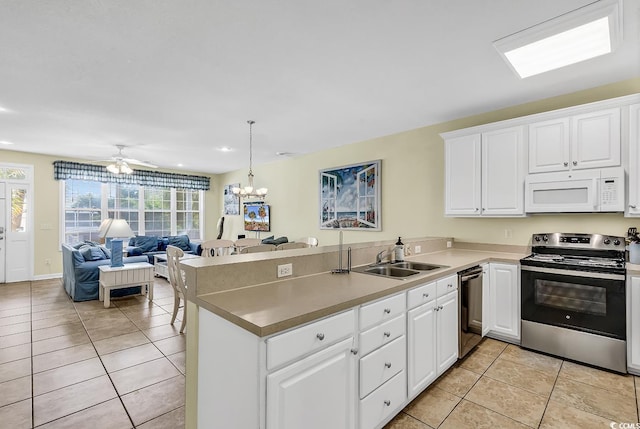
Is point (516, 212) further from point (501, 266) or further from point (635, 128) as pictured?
point (635, 128)

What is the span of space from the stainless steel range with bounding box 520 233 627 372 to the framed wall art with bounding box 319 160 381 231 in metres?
2.37

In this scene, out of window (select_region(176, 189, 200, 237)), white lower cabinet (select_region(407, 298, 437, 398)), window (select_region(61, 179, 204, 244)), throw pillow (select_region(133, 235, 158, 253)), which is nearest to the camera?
white lower cabinet (select_region(407, 298, 437, 398))

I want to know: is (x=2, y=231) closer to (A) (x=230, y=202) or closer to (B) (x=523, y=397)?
(A) (x=230, y=202)

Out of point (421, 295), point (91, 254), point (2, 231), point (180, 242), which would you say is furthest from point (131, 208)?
point (421, 295)

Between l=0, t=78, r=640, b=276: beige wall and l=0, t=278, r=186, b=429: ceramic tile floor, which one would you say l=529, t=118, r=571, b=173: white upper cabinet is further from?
l=0, t=278, r=186, b=429: ceramic tile floor

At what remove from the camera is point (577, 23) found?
197 cm

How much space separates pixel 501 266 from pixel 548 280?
41 cm

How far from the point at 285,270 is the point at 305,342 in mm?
757

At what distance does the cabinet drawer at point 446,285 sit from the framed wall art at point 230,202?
21.4 feet

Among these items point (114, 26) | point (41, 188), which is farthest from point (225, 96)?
point (41, 188)

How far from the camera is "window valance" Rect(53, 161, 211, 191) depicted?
20.9 ft

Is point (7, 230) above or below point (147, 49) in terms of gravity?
below

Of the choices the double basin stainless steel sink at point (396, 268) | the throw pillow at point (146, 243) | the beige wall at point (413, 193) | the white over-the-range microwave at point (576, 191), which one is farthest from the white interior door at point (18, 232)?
the white over-the-range microwave at point (576, 191)


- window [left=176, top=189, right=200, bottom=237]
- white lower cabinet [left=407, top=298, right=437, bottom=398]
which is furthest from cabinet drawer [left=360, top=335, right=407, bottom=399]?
window [left=176, top=189, right=200, bottom=237]
